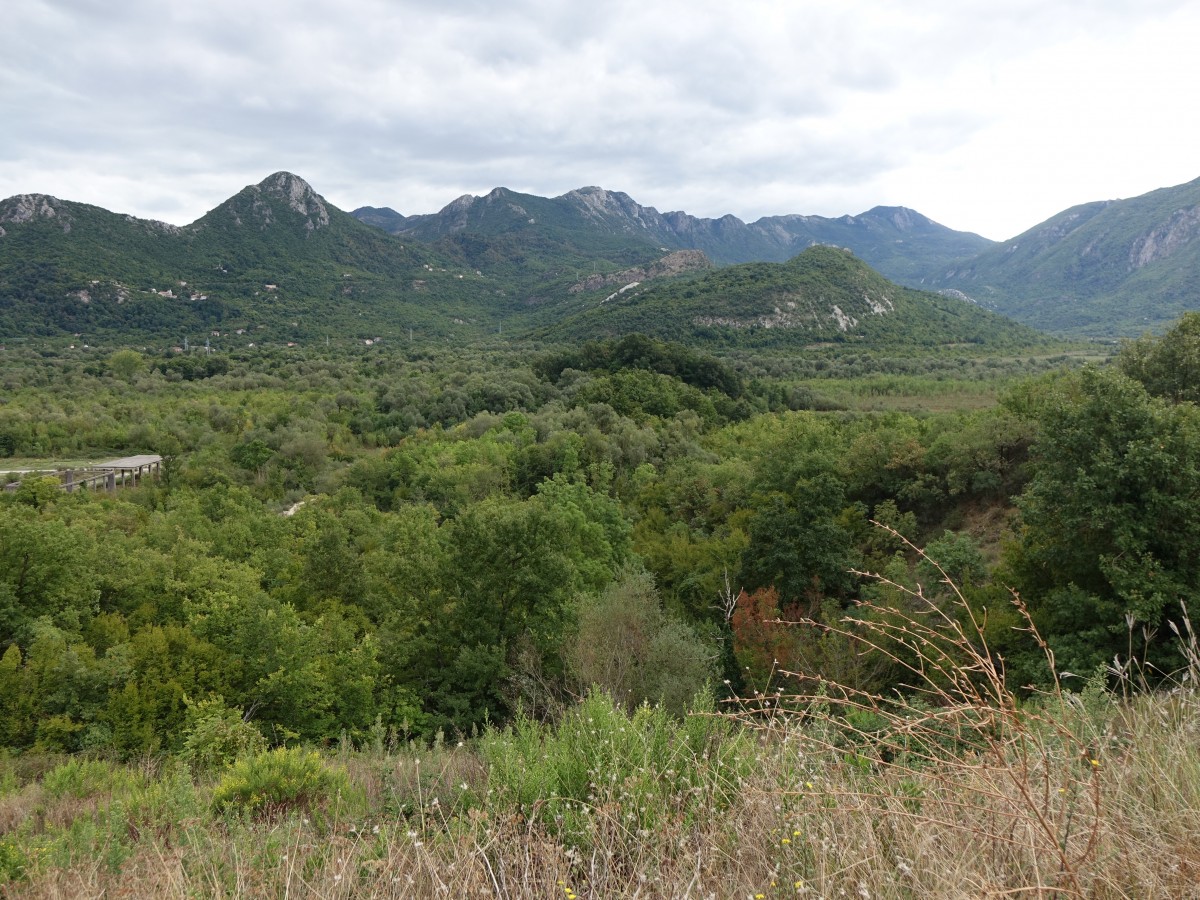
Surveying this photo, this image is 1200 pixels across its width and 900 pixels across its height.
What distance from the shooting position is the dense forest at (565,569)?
439 inches

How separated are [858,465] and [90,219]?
146432 mm

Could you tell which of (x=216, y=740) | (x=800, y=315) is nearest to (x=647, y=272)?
(x=800, y=315)

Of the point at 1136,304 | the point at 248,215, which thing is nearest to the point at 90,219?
the point at 248,215

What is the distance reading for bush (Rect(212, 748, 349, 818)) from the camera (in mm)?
5457

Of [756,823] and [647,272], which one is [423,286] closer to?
[647,272]

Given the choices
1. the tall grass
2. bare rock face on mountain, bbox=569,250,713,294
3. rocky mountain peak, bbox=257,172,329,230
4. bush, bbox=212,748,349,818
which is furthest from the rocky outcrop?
bush, bbox=212,748,349,818

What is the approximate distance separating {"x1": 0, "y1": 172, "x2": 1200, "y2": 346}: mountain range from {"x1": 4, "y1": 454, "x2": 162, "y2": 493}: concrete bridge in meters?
65.5

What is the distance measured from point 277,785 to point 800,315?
96.5m

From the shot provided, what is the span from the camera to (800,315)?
93125 millimetres

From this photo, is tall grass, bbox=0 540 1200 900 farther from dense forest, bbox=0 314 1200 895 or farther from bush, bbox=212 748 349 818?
bush, bbox=212 748 349 818

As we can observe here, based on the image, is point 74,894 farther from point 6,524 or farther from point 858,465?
point 858,465

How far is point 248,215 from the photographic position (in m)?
140

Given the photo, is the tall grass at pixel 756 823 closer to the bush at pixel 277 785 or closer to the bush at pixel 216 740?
the bush at pixel 277 785

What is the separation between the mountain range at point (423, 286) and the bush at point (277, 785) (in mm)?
87850
